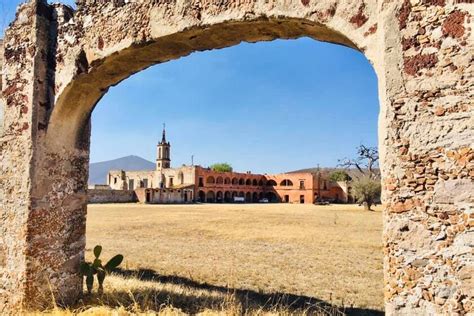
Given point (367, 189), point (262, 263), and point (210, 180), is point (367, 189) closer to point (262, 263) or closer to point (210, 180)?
point (262, 263)

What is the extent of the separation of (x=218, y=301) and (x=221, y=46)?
127 inches

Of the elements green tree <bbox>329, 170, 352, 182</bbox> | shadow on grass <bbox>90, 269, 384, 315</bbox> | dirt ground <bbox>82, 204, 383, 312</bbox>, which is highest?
green tree <bbox>329, 170, 352, 182</bbox>

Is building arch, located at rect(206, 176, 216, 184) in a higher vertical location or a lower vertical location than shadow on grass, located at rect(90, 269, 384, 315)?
higher

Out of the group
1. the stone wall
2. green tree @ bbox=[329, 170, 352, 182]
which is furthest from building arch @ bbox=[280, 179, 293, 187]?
the stone wall

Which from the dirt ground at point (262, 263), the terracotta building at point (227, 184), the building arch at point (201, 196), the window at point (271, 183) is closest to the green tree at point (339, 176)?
the terracotta building at point (227, 184)

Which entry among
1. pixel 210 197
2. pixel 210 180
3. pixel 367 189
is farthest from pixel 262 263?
pixel 210 197

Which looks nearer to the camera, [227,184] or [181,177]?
[181,177]

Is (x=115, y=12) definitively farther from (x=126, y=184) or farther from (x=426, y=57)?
(x=126, y=184)

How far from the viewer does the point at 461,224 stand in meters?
2.31

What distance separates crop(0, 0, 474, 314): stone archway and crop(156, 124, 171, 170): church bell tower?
193 ft

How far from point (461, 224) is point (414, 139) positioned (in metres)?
0.58

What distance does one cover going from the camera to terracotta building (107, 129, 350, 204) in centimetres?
5634

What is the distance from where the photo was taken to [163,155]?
209ft

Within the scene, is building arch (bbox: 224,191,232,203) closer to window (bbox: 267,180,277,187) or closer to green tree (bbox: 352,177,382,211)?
window (bbox: 267,180,277,187)
